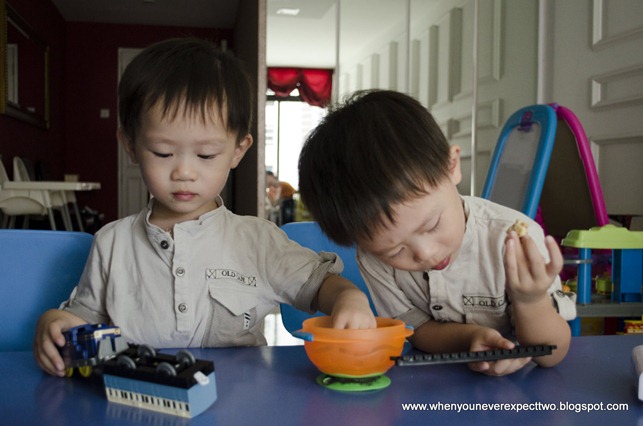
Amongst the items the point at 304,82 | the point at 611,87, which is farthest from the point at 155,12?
the point at 611,87

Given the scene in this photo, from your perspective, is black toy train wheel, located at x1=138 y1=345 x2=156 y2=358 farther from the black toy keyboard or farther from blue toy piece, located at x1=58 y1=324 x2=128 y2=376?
the black toy keyboard

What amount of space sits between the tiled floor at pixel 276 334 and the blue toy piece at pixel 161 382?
6.44 feet

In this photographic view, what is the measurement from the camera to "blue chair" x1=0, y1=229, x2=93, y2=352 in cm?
99

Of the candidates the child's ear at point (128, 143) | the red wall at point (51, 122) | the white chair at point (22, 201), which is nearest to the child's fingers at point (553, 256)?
the child's ear at point (128, 143)

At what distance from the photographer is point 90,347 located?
63 cm

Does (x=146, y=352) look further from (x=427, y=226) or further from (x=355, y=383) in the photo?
(x=427, y=226)

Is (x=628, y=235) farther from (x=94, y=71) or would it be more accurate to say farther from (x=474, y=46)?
(x=94, y=71)

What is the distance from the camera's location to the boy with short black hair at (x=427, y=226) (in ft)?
2.25

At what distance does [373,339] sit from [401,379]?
0.06m

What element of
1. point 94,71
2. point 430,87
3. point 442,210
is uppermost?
point 94,71

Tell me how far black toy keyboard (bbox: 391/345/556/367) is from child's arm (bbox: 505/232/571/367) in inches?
2.5

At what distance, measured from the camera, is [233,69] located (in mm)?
972

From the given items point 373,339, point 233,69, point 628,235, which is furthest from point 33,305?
point 628,235

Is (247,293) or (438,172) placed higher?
(438,172)
